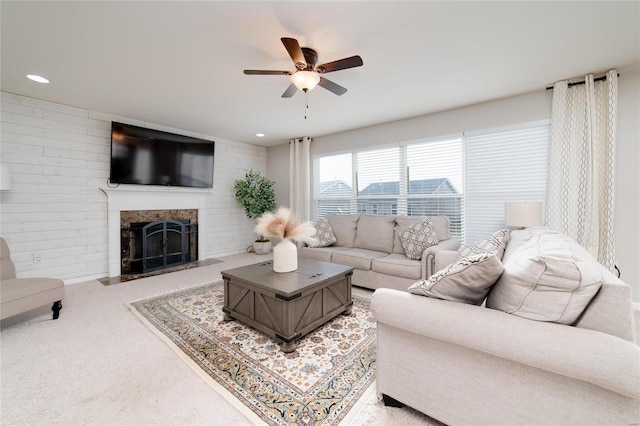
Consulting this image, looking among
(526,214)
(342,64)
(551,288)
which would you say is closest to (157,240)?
(342,64)

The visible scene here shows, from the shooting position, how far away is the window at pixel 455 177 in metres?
3.31

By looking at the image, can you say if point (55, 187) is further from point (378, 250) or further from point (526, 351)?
point (526, 351)

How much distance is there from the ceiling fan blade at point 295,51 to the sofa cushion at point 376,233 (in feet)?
8.01

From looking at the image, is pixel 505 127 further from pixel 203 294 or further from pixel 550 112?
pixel 203 294

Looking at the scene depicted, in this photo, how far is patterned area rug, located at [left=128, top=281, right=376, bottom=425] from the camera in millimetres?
1448

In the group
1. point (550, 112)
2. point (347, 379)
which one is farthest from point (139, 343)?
point (550, 112)

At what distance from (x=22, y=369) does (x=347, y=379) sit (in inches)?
87.3

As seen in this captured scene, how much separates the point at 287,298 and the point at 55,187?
3.81 metres

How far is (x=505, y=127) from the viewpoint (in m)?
3.39

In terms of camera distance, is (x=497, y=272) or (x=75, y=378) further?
(x=75, y=378)

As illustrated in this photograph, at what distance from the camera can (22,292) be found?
2205 mm

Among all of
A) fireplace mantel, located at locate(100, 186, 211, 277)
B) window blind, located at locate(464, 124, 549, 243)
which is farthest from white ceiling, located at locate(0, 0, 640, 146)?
fireplace mantel, located at locate(100, 186, 211, 277)

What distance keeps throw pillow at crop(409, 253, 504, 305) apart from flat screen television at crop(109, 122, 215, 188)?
14.7ft

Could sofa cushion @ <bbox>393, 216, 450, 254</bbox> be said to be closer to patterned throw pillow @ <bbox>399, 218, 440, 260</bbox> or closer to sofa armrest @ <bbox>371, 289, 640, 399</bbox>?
patterned throw pillow @ <bbox>399, 218, 440, 260</bbox>
